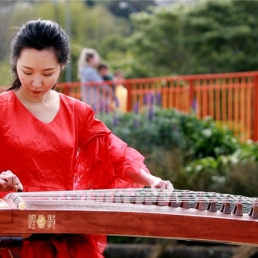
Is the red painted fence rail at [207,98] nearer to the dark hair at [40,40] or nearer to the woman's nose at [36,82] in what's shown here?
the dark hair at [40,40]

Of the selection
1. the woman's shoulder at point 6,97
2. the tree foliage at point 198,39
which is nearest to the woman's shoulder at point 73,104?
the woman's shoulder at point 6,97

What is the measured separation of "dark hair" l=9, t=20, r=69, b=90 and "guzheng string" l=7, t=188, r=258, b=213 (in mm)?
673

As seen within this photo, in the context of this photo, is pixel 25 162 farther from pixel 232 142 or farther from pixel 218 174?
pixel 232 142

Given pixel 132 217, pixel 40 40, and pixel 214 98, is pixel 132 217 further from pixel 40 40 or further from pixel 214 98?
pixel 214 98

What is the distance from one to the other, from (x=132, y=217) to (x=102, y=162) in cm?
92

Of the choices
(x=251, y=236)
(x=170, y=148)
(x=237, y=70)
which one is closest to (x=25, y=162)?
(x=251, y=236)

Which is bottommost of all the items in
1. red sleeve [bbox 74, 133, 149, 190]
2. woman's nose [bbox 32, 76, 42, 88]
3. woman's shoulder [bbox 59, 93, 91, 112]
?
red sleeve [bbox 74, 133, 149, 190]

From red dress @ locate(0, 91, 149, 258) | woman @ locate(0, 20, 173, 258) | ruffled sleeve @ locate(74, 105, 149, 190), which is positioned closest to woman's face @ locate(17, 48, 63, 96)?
woman @ locate(0, 20, 173, 258)

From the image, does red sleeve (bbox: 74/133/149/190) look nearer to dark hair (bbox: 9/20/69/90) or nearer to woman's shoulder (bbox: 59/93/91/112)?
woman's shoulder (bbox: 59/93/91/112)

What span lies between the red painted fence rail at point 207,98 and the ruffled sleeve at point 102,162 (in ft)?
26.7

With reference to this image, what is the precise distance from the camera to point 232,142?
13.2 meters

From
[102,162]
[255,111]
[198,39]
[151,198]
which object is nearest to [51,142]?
[102,162]

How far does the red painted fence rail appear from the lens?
13.8m

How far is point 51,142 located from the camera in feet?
17.1
